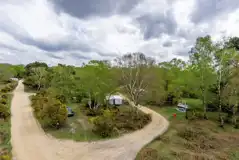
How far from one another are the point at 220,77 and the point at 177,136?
935 centimetres

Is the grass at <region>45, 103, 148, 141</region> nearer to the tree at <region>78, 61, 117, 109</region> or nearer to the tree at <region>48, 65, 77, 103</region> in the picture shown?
the tree at <region>78, 61, 117, 109</region>

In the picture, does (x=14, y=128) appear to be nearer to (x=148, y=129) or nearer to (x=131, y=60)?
(x=148, y=129)

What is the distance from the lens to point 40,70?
33875 millimetres

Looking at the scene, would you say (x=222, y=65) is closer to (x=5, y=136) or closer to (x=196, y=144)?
(x=196, y=144)

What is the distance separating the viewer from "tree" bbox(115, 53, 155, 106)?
63.6 ft

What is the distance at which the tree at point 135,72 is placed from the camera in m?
19.4

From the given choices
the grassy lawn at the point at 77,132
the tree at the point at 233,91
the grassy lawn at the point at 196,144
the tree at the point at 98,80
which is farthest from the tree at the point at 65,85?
the tree at the point at 233,91

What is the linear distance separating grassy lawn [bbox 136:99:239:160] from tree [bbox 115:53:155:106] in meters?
6.44

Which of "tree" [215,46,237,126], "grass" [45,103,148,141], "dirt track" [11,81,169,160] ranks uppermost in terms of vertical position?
"tree" [215,46,237,126]

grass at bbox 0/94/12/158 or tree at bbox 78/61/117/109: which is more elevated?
tree at bbox 78/61/117/109

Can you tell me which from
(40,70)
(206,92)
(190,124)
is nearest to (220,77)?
(206,92)

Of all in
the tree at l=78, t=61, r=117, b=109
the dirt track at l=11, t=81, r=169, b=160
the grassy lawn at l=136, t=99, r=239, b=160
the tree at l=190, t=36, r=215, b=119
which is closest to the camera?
the dirt track at l=11, t=81, r=169, b=160

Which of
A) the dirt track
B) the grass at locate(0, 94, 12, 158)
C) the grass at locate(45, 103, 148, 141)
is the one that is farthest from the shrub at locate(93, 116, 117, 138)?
the grass at locate(0, 94, 12, 158)

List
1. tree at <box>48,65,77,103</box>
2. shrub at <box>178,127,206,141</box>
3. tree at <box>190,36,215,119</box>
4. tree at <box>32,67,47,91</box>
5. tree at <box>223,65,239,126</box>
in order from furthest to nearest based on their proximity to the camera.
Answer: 1. tree at <box>32,67,47,91</box>
2. tree at <box>48,65,77,103</box>
3. tree at <box>190,36,215,119</box>
4. tree at <box>223,65,239,126</box>
5. shrub at <box>178,127,206,141</box>
